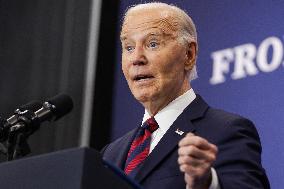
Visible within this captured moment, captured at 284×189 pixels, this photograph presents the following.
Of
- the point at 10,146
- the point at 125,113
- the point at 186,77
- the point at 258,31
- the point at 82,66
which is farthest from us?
the point at 82,66

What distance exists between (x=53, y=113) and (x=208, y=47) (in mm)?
1272

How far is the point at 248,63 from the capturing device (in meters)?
3.03

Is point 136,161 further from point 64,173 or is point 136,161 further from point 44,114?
point 64,173

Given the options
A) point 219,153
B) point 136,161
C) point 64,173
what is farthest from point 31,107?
point 64,173

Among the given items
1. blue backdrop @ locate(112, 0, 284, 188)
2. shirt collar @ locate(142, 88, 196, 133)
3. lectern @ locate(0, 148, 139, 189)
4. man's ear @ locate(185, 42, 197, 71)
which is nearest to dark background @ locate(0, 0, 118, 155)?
blue backdrop @ locate(112, 0, 284, 188)

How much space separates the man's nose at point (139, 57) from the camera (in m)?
2.28

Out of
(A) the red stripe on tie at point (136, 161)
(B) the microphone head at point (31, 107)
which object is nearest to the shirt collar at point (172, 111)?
(A) the red stripe on tie at point (136, 161)

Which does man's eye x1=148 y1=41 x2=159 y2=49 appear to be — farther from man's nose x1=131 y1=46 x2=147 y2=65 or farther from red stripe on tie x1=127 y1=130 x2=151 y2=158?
red stripe on tie x1=127 y1=130 x2=151 y2=158

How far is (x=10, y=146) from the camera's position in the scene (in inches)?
79.7

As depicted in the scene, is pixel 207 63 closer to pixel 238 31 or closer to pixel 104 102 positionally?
pixel 238 31

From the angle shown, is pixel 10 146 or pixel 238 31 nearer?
pixel 10 146

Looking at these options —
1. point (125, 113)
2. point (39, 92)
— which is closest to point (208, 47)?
point (125, 113)

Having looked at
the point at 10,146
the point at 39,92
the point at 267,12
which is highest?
the point at 267,12

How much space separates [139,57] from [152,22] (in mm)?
138
